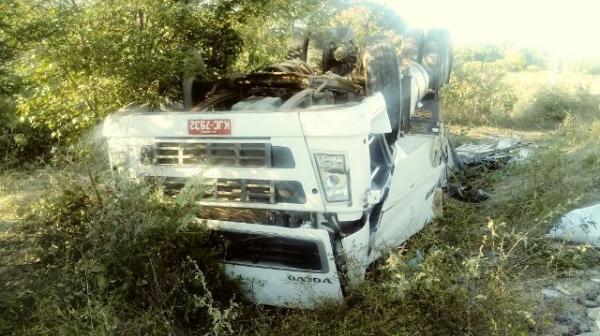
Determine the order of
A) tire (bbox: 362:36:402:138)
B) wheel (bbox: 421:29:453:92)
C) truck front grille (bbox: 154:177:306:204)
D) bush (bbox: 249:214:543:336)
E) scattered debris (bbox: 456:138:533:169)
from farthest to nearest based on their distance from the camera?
scattered debris (bbox: 456:138:533:169) → wheel (bbox: 421:29:453:92) → tire (bbox: 362:36:402:138) → truck front grille (bbox: 154:177:306:204) → bush (bbox: 249:214:543:336)

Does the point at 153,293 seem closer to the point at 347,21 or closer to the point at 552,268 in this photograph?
the point at 552,268

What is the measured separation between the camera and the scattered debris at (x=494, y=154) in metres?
7.35

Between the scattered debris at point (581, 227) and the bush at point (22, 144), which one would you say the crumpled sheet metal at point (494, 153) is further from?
the bush at point (22, 144)

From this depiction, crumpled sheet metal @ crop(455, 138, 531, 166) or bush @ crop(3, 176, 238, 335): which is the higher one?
bush @ crop(3, 176, 238, 335)

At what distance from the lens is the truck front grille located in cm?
335

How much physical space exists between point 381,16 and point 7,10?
28.3 feet

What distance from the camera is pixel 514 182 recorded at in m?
6.41

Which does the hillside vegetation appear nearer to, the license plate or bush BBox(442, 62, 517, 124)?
the license plate

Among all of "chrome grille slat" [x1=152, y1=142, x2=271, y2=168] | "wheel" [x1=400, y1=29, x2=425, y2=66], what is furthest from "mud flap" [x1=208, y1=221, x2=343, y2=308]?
"wheel" [x1=400, y1=29, x2=425, y2=66]

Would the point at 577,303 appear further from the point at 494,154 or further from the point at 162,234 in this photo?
the point at 494,154

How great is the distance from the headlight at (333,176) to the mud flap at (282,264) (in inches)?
9.8

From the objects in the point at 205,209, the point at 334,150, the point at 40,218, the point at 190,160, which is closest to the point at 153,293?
the point at 205,209

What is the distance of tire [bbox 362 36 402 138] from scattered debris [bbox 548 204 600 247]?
70.8 inches

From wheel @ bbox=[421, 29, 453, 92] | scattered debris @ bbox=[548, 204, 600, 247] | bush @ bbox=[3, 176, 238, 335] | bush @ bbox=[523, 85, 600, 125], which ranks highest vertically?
wheel @ bbox=[421, 29, 453, 92]
